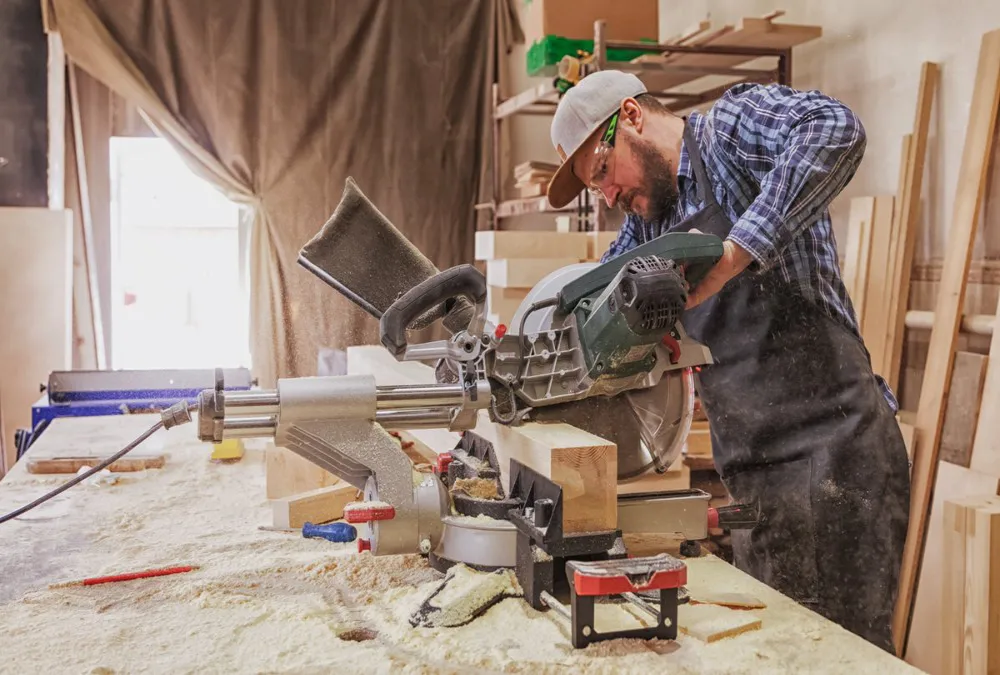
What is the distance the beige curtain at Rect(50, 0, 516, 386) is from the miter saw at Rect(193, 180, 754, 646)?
369 cm

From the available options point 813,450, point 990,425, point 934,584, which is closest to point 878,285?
point 990,425

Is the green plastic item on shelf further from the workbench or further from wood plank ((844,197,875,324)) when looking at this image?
the workbench

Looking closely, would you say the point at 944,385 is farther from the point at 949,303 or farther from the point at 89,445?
the point at 89,445

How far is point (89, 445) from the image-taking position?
2.52 meters

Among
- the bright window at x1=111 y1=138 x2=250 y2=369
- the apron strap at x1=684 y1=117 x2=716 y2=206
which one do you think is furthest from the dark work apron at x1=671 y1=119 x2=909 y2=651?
the bright window at x1=111 y1=138 x2=250 y2=369

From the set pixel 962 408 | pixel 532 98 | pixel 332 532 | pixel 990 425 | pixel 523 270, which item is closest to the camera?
pixel 332 532

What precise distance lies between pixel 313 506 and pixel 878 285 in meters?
2.16

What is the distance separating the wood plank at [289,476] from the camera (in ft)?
6.52

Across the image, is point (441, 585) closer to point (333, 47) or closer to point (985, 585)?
point (985, 585)

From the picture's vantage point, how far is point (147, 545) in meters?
1.67

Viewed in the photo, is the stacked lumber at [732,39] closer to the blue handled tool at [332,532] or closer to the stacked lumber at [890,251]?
the stacked lumber at [890,251]

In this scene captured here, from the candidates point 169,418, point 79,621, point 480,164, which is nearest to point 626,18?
point 480,164

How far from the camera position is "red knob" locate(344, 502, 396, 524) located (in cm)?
132

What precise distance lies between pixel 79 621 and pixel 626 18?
331 cm
